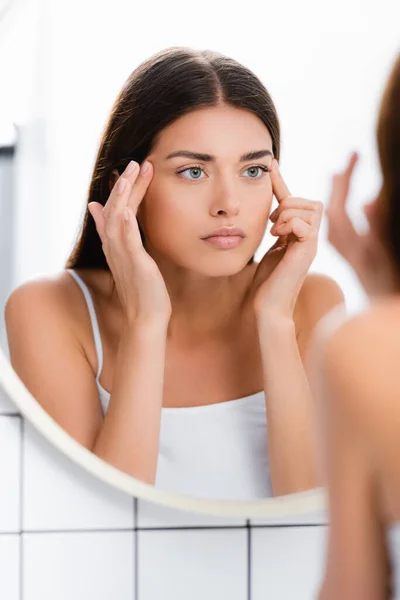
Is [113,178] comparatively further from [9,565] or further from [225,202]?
[9,565]

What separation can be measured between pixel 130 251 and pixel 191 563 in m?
0.38

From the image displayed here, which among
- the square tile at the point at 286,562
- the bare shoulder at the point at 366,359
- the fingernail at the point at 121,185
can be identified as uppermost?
the fingernail at the point at 121,185

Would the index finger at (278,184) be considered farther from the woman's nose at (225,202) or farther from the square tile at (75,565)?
the square tile at (75,565)

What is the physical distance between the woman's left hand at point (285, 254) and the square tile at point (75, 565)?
1.06ft

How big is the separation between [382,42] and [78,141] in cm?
35

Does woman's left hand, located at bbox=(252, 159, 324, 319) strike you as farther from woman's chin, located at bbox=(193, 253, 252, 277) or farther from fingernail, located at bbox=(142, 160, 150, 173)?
fingernail, located at bbox=(142, 160, 150, 173)

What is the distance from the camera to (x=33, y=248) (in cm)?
88

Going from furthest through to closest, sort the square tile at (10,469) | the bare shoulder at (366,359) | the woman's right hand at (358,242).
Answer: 1. the square tile at (10,469)
2. the woman's right hand at (358,242)
3. the bare shoulder at (366,359)

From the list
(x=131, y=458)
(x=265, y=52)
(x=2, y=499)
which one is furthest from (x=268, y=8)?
(x=2, y=499)

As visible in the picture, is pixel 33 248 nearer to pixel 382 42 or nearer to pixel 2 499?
pixel 2 499

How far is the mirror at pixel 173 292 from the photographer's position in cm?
86

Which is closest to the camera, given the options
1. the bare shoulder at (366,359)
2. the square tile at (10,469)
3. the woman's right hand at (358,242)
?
the bare shoulder at (366,359)

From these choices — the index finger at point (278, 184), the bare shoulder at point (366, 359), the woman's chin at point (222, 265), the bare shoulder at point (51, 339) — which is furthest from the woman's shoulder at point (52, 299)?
the bare shoulder at point (366, 359)

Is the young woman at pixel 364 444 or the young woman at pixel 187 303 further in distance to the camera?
the young woman at pixel 187 303
